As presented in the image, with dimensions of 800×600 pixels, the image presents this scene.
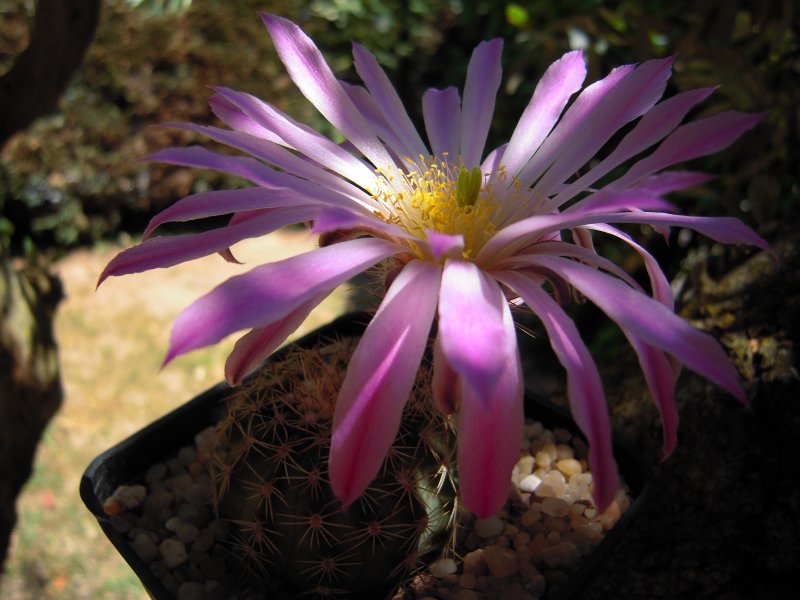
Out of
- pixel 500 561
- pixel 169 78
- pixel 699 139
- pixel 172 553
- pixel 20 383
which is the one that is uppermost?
pixel 169 78

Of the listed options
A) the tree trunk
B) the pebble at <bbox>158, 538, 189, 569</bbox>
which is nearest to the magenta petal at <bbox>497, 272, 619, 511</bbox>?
the pebble at <bbox>158, 538, 189, 569</bbox>

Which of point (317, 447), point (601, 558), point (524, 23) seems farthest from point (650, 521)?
point (524, 23)

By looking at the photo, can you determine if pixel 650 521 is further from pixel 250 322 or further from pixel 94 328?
pixel 94 328

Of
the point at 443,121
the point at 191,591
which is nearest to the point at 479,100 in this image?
the point at 443,121

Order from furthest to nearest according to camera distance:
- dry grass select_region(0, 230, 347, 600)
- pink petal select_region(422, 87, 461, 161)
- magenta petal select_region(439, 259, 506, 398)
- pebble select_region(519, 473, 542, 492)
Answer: dry grass select_region(0, 230, 347, 600) → pebble select_region(519, 473, 542, 492) → pink petal select_region(422, 87, 461, 161) → magenta petal select_region(439, 259, 506, 398)

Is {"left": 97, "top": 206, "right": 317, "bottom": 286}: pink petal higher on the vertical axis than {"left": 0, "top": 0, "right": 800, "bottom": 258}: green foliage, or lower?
lower

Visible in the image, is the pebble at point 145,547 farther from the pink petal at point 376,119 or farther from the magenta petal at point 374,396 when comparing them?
the pink petal at point 376,119

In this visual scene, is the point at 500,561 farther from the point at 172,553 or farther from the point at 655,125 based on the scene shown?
the point at 655,125

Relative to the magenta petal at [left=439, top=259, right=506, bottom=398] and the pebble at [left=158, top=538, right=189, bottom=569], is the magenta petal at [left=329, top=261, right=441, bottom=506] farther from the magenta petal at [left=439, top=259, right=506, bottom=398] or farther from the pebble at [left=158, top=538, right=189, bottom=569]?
the pebble at [left=158, top=538, right=189, bottom=569]
